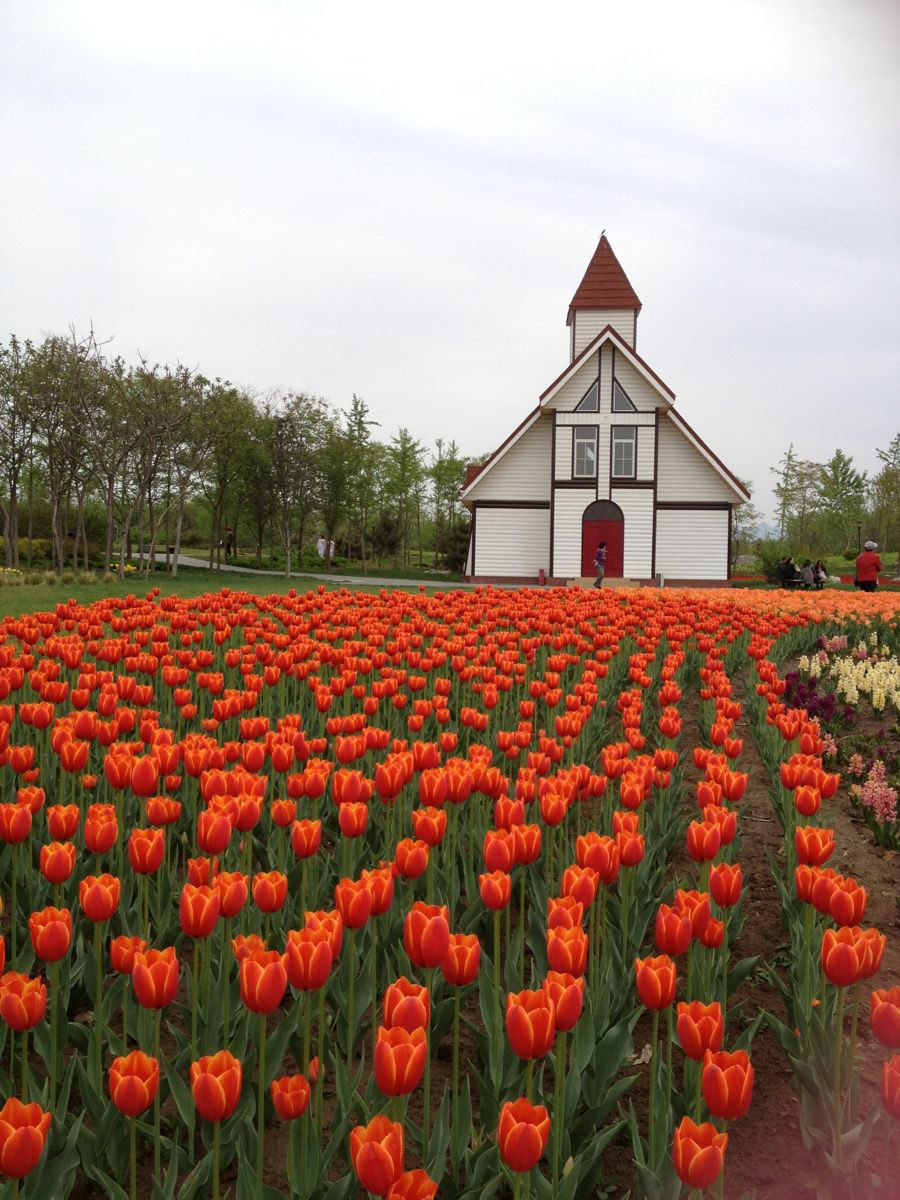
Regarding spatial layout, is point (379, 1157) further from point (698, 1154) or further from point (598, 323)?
point (598, 323)

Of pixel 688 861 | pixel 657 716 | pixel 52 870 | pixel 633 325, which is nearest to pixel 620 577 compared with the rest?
pixel 633 325

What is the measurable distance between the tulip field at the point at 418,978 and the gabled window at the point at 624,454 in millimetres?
32278

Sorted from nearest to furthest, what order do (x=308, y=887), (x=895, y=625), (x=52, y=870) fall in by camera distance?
(x=52, y=870) → (x=308, y=887) → (x=895, y=625)

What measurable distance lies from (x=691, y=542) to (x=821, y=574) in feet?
16.7

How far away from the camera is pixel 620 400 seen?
37.3 m

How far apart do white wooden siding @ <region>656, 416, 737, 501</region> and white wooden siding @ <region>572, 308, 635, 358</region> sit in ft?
16.3

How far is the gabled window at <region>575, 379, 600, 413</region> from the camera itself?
122 feet

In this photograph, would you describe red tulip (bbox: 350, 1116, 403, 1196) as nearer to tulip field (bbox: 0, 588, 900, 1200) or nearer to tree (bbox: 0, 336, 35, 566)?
tulip field (bbox: 0, 588, 900, 1200)

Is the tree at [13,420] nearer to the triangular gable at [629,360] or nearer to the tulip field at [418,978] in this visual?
the triangular gable at [629,360]

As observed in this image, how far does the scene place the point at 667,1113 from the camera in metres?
2.49

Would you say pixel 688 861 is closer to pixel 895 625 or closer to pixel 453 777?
pixel 453 777

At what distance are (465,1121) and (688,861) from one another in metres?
2.99

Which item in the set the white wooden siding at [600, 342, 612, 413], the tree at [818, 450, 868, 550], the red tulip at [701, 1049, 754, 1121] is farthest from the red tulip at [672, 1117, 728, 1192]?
the tree at [818, 450, 868, 550]

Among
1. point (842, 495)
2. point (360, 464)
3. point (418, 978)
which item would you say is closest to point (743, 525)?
point (842, 495)
